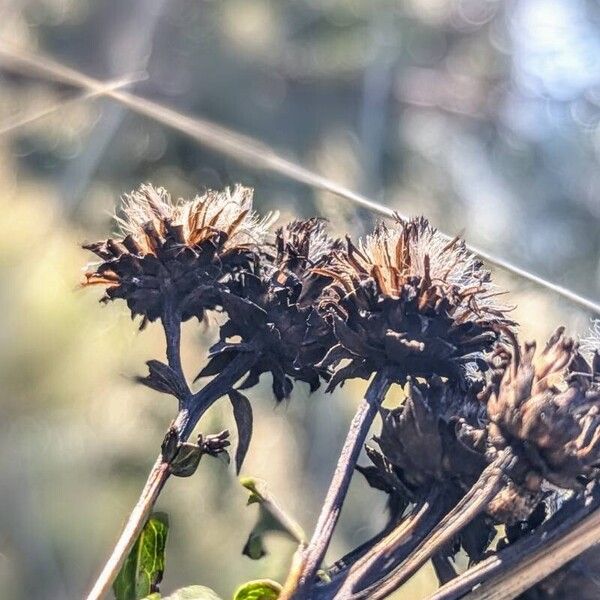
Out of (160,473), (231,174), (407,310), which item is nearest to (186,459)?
(160,473)

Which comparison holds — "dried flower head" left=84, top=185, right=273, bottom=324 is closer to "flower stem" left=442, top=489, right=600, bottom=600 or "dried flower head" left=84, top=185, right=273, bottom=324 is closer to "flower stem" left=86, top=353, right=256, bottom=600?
"flower stem" left=86, top=353, right=256, bottom=600

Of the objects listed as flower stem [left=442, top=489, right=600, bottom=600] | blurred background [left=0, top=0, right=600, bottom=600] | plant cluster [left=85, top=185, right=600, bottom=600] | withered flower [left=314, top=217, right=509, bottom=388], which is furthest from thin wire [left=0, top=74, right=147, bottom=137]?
flower stem [left=442, top=489, right=600, bottom=600]

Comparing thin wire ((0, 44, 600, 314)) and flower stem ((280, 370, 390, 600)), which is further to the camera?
thin wire ((0, 44, 600, 314))

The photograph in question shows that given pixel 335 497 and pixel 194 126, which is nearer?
pixel 335 497

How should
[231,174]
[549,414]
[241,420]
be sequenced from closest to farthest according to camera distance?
[549,414] → [241,420] → [231,174]

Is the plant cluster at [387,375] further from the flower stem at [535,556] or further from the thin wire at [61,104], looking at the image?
the thin wire at [61,104]

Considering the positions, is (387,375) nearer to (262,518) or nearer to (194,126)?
(262,518)

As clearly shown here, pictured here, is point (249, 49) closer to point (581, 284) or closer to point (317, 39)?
point (317, 39)
